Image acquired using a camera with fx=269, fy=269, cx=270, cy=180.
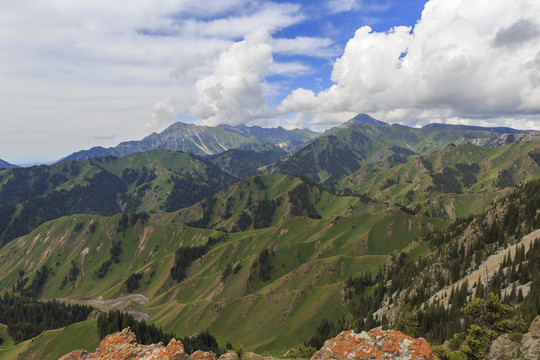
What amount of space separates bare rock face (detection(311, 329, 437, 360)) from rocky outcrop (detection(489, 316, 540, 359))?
88.7 ft

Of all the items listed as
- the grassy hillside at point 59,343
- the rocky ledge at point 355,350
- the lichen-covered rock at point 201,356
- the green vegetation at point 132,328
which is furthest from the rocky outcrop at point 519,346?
the grassy hillside at point 59,343

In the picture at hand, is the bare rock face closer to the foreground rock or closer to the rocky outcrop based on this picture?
the foreground rock

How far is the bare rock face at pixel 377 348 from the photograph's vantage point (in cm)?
2312

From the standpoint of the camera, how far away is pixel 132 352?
30.1m

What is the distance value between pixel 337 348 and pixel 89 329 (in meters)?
140

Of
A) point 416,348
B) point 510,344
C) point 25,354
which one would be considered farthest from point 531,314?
point 25,354

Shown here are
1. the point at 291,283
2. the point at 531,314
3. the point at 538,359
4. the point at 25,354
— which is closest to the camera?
the point at 538,359

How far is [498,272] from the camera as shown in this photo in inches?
2749

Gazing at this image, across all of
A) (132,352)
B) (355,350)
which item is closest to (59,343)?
(132,352)

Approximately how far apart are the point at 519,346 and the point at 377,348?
31739 mm

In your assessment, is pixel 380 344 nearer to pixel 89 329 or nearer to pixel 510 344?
pixel 510 344

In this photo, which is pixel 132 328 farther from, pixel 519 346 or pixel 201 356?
pixel 519 346

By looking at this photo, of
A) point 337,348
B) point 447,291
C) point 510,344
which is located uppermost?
point 337,348

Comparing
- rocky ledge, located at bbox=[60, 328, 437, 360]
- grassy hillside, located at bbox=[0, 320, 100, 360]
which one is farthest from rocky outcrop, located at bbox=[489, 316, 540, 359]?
grassy hillside, located at bbox=[0, 320, 100, 360]
